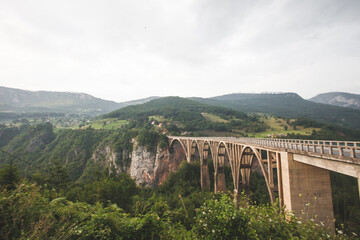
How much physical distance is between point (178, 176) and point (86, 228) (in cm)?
4074

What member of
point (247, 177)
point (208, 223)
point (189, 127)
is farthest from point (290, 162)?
point (189, 127)

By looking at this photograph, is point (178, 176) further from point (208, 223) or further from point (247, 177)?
point (208, 223)

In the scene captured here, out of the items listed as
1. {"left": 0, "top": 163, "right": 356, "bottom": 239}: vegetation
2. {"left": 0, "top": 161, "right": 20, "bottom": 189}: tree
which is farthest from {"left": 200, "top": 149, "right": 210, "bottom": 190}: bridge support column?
{"left": 0, "top": 161, "right": 20, "bottom": 189}: tree

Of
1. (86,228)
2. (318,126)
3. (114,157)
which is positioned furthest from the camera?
(318,126)

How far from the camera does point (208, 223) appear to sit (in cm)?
520

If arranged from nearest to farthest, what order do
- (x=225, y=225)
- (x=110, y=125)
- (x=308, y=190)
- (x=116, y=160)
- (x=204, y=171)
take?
(x=225, y=225) < (x=308, y=190) < (x=204, y=171) < (x=116, y=160) < (x=110, y=125)

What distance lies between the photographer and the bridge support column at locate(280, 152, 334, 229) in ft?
30.0

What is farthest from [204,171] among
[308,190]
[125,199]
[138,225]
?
[138,225]

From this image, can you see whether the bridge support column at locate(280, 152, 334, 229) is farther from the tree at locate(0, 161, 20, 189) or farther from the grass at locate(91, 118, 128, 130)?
the grass at locate(91, 118, 128, 130)

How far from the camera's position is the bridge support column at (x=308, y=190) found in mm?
9156

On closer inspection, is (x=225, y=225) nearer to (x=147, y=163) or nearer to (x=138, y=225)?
(x=138, y=225)

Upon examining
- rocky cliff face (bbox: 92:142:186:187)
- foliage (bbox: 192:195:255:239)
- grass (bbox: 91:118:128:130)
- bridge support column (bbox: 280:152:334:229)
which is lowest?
rocky cliff face (bbox: 92:142:186:187)

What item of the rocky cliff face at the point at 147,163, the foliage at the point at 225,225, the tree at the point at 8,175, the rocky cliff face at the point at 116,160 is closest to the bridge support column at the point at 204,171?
the rocky cliff face at the point at 147,163

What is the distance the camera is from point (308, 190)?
937cm
